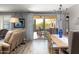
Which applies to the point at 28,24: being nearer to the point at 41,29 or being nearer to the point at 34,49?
the point at 34,49

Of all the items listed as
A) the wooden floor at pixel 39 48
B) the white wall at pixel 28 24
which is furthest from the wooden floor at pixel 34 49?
the white wall at pixel 28 24


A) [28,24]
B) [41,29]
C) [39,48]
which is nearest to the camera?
[41,29]

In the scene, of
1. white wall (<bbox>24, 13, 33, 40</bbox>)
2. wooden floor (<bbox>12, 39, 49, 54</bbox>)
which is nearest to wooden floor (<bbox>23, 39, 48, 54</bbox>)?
wooden floor (<bbox>12, 39, 49, 54</bbox>)

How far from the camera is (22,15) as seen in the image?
7105mm

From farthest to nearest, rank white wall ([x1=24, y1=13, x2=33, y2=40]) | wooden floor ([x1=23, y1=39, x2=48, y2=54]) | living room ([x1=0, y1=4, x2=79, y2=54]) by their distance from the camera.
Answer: white wall ([x1=24, y1=13, x2=33, y2=40]), wooden floor ([x1=23, y1=39, x2=48, y2=54]), living room ([x1=0, y1=4, x2=79, y2=54])

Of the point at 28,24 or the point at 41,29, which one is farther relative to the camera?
the point at 28,24

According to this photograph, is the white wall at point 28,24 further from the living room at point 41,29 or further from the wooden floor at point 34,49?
the wooden floor at point 34,49

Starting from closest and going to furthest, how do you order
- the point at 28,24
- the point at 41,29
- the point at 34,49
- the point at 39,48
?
1. the point at 41,29
2. the point at 34,49
3. the point at 39,48
4. the point at 28,24

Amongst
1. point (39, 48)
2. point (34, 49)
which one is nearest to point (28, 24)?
→ point (39, 48)

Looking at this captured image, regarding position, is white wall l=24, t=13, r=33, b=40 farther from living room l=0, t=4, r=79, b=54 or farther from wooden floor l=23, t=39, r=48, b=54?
wooden floor l=23, t=39, r=48, b=54

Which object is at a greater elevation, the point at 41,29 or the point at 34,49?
the point at 41,29
